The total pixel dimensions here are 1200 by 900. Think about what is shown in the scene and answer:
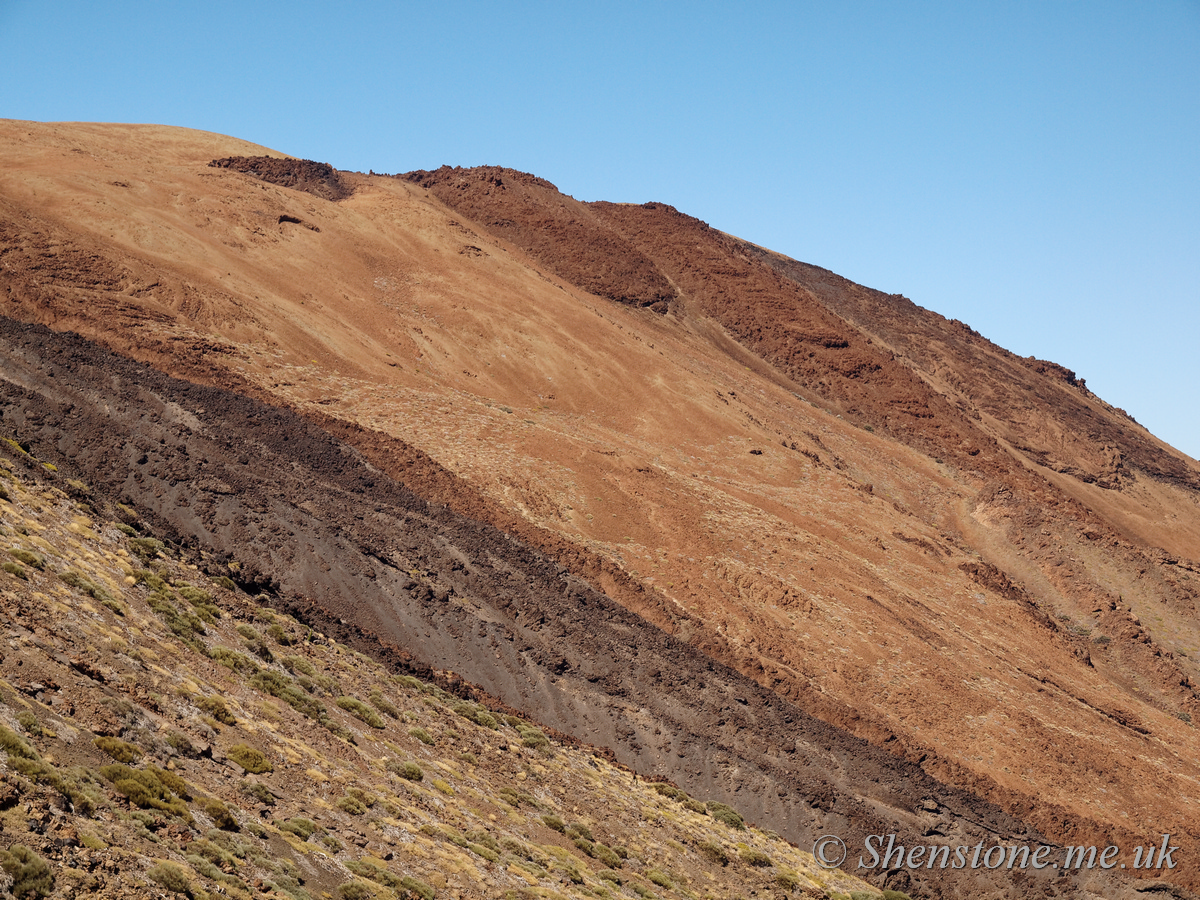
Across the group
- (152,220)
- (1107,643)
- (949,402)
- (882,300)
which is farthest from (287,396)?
(882,300)

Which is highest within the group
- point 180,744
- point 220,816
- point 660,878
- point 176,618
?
point 176,618

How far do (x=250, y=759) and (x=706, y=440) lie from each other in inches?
1354

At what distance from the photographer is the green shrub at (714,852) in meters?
19.2

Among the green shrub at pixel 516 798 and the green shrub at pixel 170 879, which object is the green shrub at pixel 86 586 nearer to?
the green shrub at pixel 170 879

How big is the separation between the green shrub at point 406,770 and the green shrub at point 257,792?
3.42 m

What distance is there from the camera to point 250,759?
12.8m

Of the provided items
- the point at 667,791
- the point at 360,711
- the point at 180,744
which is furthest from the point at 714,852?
the point at 180,744

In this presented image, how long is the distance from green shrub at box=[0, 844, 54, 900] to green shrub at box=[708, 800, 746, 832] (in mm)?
16881

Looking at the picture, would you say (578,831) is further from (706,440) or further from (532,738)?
(706,440)

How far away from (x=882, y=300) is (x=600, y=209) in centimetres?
2709

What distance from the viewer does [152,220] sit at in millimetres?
46031

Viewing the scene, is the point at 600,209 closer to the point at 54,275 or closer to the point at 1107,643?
the point at 54,275

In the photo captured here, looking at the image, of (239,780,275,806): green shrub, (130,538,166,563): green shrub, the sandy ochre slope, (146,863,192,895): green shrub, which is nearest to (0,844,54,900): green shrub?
(146,863,192,895): green shrub

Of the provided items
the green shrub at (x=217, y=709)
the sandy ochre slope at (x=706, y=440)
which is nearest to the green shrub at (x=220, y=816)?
the green shrub at (x=217, y=709)
